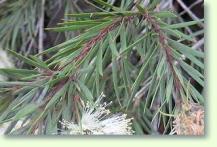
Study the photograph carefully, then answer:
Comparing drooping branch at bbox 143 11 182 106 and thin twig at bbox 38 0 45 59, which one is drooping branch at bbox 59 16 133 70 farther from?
thin twig at bbox 38 0 45 59

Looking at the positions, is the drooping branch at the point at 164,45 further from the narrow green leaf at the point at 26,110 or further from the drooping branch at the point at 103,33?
the narrow green leaf at the point at 26,110

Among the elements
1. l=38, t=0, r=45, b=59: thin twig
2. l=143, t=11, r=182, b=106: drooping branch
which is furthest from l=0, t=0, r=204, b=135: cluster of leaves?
l=38, t=0, r=45, b=59: thin twig

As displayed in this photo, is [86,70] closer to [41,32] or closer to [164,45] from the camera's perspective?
[164,45]

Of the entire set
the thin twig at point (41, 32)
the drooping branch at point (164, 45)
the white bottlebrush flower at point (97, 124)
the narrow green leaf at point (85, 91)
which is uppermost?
the thin twig at point (41, 32)

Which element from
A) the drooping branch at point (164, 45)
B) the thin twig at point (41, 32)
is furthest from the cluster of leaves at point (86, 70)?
the thin twig at point (41, 32)
